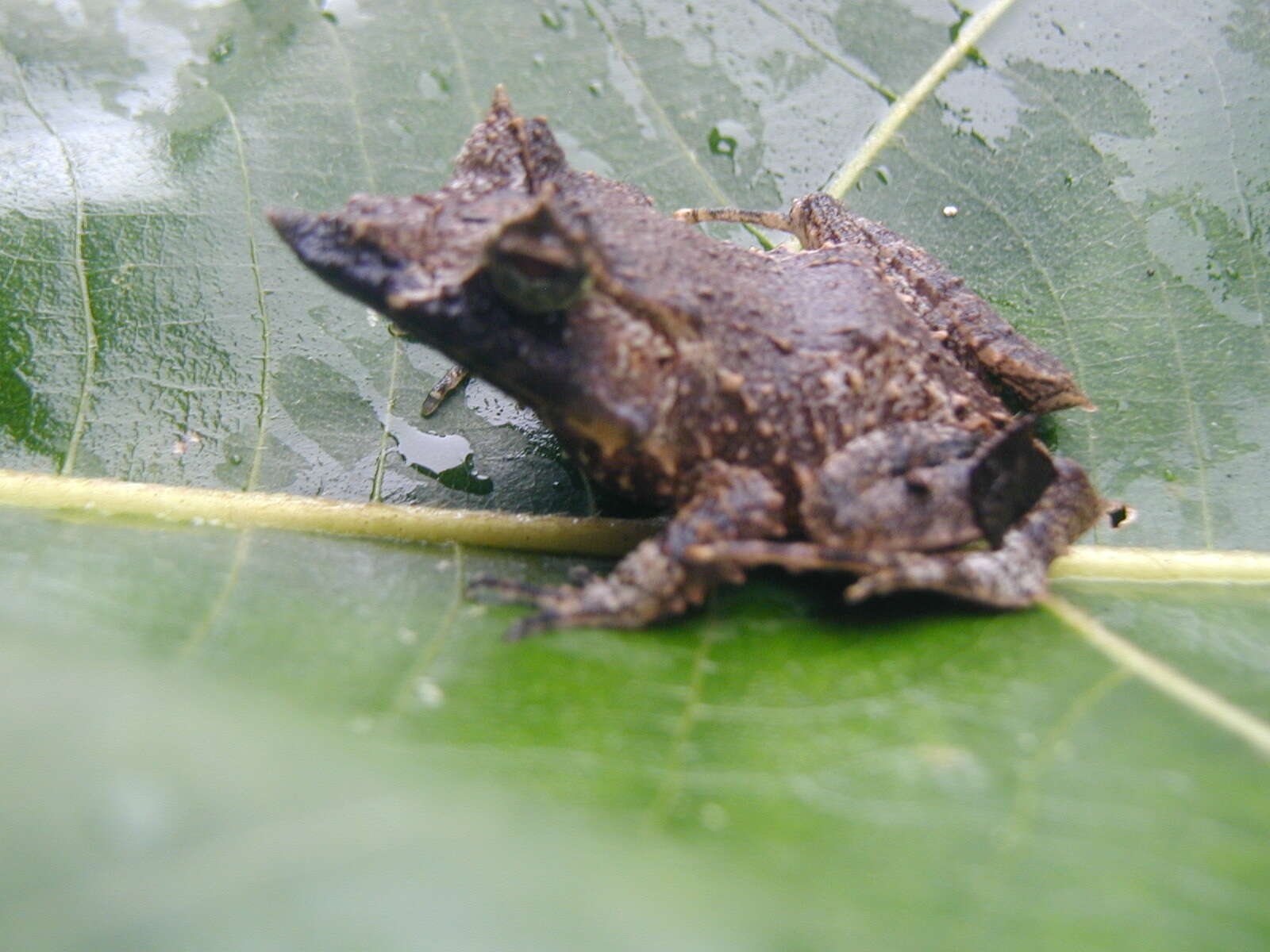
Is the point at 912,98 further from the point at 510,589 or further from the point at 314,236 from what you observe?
the point at 510,589

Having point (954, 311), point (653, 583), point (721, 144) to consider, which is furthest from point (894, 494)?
point (721, 144)

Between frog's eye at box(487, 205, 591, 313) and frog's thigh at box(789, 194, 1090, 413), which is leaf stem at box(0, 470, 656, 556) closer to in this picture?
frog's eye at box(487, 205, 591, 313)

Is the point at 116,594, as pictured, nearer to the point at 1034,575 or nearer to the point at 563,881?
the point at 563,881

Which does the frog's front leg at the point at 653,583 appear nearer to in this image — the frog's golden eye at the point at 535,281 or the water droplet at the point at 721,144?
the frog's golden eye at the point at 535,281

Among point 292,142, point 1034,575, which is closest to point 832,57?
point 292,142

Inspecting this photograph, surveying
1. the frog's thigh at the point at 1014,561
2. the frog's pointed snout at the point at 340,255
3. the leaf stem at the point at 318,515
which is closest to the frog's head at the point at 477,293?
the frog's pointed snout at the point at 340,255

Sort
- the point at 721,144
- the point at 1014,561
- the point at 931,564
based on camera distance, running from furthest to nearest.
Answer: the point at 721,144, the point at 1014,561, the point at 931,564

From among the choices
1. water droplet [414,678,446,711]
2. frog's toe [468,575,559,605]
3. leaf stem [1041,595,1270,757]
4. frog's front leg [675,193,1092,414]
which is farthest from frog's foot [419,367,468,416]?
leaf stem [1041,595,1270,757]
